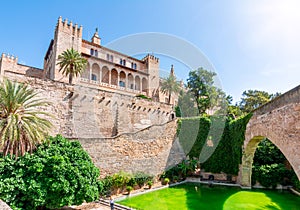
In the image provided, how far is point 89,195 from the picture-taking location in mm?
9312

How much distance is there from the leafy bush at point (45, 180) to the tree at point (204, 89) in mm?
21287

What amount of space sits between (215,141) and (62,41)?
20645mm

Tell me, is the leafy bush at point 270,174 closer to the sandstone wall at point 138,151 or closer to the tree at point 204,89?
the sandstone wall at point 138,151

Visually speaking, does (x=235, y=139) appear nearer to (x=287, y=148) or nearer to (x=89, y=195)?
(x=287, y=148)

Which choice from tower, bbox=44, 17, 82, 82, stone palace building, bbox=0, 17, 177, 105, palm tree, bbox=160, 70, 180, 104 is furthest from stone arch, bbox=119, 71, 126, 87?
tower, bbox=44, 17, 82, 82

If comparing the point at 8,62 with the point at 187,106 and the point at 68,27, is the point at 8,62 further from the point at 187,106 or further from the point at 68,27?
the point at 187,106

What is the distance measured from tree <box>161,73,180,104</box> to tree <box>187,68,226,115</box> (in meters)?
3.63

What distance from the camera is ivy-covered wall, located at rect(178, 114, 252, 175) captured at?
1627cm

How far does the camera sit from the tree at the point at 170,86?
32.0 metres

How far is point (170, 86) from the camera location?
32125 mm

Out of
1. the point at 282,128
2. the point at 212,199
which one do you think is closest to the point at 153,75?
the point at 212,199

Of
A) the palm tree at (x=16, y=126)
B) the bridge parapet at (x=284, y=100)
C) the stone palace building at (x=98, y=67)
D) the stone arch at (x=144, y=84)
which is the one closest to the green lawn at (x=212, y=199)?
the bridge parapet at (x=284, y=100)

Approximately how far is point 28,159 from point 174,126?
12.9m

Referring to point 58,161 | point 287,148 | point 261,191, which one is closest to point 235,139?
point 261,191
